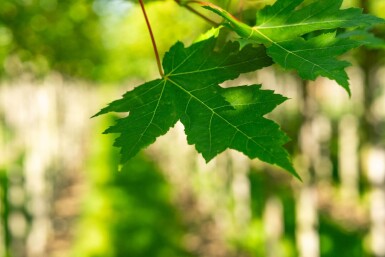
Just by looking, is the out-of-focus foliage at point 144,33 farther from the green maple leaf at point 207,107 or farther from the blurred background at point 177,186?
the green maple leaf at point 207,107

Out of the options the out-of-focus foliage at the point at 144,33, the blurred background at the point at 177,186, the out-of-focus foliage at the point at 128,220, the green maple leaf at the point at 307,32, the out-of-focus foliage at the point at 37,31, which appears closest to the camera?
the green maple leaf at the point at 307,32

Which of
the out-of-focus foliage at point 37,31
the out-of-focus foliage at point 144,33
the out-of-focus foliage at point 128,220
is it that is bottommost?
the out-of-focus foliage at point 128,220

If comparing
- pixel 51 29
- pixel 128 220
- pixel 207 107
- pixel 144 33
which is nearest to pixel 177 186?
pixel 144 33

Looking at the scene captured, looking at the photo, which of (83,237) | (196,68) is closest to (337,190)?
(83,237)

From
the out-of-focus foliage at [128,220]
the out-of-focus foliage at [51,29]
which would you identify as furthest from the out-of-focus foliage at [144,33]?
the out-of-focus foliage at [128,220]

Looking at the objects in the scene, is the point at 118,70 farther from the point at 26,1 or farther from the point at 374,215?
the point at 374,215

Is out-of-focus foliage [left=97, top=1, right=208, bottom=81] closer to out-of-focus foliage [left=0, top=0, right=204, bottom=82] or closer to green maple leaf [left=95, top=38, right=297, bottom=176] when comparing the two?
out-of-focus foliage [left=0, top=0, right=204, bottom=82]
